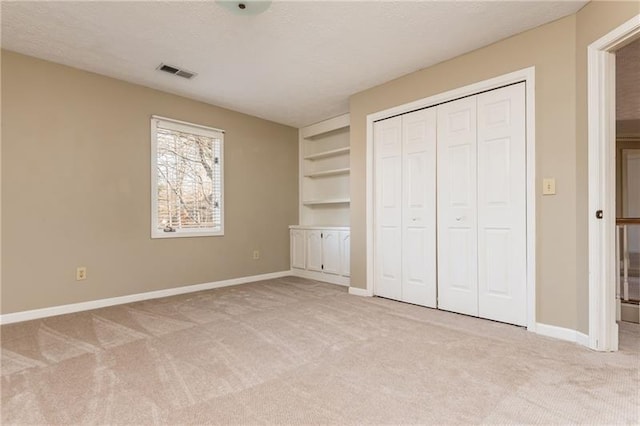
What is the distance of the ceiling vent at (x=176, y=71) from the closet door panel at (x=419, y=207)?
239cm

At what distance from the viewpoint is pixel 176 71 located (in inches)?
134

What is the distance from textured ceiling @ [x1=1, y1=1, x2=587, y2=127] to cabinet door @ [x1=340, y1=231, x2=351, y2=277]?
6.63 ft

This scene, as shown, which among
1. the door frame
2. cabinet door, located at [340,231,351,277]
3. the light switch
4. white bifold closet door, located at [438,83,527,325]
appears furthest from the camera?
cabinet door, located at [340,231,351,277]

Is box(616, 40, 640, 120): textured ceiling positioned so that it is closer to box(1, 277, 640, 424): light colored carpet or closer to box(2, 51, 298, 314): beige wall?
box(1, 277, 640, 424): light colored carpet

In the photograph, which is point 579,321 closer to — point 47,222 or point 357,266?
point 357,266

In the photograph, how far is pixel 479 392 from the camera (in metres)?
1.72

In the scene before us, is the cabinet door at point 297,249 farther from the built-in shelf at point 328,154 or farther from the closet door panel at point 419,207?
the closet door panel at point 419,207

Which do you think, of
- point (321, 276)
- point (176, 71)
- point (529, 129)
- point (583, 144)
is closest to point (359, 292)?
point (321, 276)

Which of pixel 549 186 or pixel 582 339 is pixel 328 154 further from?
pixel 582 339

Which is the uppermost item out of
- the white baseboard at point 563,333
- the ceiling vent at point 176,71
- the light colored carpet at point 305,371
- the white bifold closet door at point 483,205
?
the ceiling vent at point 176,71

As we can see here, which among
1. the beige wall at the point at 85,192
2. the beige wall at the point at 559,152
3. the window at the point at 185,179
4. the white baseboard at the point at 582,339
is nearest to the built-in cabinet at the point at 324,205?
the beige wall at the point at 85,192

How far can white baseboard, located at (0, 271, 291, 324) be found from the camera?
9.86ft

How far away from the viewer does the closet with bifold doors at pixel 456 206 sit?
2.81 metres

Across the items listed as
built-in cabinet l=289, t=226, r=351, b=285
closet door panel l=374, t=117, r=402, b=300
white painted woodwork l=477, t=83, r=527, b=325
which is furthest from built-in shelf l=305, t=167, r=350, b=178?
white painted woodwork l=477, t=83, r=527, b=325
